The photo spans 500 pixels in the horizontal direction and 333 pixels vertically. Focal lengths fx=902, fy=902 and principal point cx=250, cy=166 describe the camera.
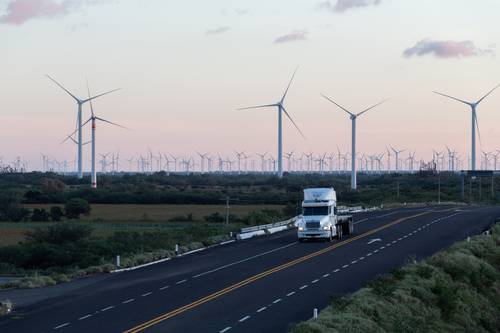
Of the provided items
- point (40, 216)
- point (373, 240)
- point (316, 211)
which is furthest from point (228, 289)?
point (40, 216)

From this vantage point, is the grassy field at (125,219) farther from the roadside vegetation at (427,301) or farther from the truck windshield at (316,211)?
the roadside vegetation at (427,301)

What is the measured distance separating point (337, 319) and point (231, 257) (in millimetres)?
26891

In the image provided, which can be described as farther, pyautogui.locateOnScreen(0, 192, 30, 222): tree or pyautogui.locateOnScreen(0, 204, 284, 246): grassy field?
pyautogui.locateOnScreen(0, 192, 30, 222): tree

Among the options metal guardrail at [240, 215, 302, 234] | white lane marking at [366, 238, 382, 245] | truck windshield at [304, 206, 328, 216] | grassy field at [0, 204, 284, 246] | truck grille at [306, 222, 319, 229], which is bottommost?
grassy field at [0, 204, 284, 246]

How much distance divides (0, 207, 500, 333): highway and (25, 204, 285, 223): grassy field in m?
51.0

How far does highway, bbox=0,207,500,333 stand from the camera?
1214 inches

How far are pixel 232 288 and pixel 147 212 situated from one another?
95778mm

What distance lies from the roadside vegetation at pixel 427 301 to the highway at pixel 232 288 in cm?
185

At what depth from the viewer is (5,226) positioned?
103625 millimetres

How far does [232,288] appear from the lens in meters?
40.2

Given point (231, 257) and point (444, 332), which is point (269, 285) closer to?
point (444, 332)

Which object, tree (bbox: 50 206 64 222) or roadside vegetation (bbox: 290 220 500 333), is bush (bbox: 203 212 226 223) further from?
roadside vegetation (bbox: 290 220 500 333)

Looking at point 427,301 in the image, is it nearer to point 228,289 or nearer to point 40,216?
point 228,289

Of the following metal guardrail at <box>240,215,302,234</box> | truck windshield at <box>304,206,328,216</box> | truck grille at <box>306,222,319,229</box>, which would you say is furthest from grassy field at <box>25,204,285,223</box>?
truck windshield at <box>304,206,328,216</box>
